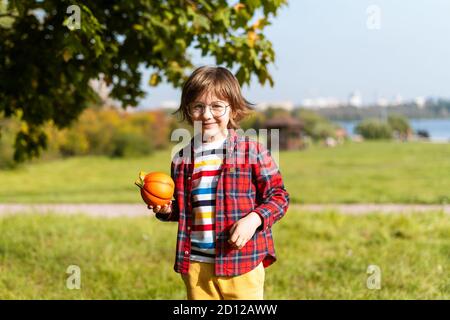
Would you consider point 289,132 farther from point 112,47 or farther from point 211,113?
point 211,113

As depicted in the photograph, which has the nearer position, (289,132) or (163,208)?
(163,208)

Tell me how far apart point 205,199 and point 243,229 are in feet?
0.74

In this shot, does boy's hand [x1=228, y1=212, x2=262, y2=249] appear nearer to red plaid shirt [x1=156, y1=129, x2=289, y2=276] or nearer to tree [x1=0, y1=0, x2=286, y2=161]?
red plaid shirt [x1=156, y1=129, x2=289, y2=276]

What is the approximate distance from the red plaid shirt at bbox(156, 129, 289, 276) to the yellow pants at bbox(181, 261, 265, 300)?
0.04 meters

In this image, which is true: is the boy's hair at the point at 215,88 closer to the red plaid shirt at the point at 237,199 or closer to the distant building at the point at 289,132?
the red plaid shirt at the point at 237,199

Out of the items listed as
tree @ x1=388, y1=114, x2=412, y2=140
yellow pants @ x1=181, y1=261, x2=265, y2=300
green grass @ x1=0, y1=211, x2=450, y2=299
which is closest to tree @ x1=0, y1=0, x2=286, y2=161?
green grass @ x1=0, y1=211, x2=450, y2=299

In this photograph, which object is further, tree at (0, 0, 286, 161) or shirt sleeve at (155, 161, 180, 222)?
tree at (0, 0, 286, 161)

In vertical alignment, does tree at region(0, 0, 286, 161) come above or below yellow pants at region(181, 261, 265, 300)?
above

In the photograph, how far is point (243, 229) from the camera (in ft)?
7.25

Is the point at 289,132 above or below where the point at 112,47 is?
above

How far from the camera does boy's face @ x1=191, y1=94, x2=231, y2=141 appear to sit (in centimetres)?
231

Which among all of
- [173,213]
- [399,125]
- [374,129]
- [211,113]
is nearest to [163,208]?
[173,213]

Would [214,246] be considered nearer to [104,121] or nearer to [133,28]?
[133,28]

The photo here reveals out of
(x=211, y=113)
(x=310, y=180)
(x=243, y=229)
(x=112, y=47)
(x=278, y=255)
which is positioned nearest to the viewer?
(x=243, y=229)
